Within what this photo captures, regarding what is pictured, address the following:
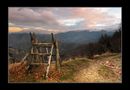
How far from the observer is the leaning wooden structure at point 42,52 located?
369cm

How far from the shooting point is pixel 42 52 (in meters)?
3.71

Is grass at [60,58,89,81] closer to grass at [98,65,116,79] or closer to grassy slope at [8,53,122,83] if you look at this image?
grassy slope at [8,53,122,83]

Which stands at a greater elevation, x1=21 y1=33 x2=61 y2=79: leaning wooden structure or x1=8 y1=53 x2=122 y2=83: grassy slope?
x1=21 y1=33 x2=61 y2=79: leaning wooden structure

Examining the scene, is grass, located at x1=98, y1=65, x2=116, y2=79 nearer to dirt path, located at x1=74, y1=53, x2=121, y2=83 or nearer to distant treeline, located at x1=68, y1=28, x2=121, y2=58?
dirt path, located at x1=74, y1=53, x2=121, y2=83

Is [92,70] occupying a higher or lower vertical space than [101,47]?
lower

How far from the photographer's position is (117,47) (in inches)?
145

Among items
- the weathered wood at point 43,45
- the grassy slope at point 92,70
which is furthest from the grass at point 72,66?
the weathered wood at point 43,45

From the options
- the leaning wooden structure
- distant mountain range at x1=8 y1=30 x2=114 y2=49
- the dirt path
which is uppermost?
distant mountain range at x1=8 y1=30 x2=114 y2=49

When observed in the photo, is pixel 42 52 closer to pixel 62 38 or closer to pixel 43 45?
pixel 43 45

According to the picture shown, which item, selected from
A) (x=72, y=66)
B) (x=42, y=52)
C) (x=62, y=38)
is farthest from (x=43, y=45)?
(x=72, y=66)

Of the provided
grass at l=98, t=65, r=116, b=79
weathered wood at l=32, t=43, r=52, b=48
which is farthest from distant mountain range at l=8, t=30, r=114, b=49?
grass at l=98, t=65, r=116, b=79

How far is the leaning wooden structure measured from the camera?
3686 mm
